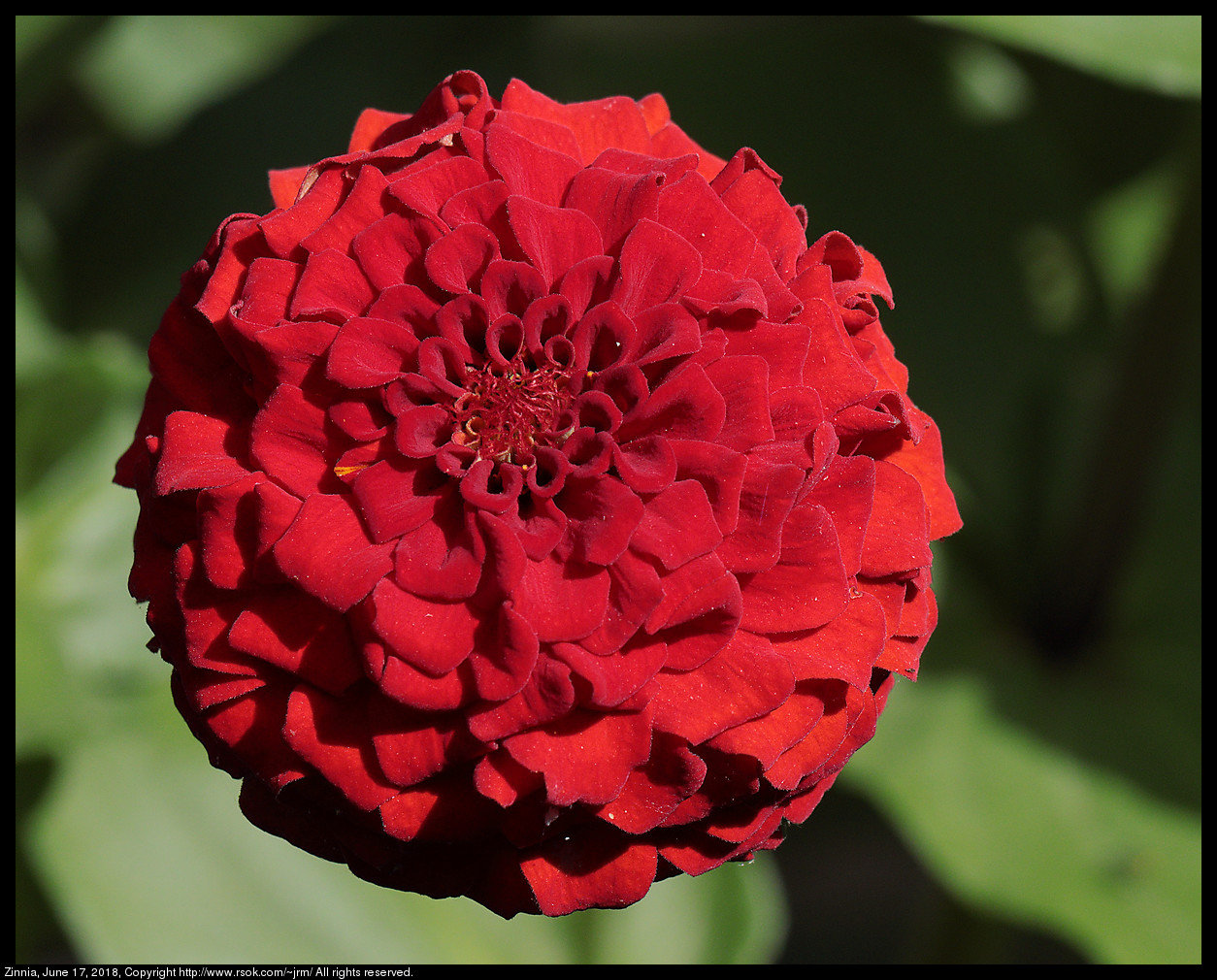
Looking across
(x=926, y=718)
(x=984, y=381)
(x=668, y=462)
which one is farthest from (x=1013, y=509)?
(x=668, y=462)

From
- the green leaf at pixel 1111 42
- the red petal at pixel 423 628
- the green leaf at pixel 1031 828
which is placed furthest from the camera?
the green leaf at pixel 1031 828

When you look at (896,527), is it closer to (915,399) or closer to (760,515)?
(760,515)

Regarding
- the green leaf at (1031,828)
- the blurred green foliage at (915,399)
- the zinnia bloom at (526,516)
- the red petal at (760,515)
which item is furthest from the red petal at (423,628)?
the green leaf at (1031,828)

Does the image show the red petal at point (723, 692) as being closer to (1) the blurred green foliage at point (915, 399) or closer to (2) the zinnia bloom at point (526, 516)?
(2) the zinnia bloom at point (526, 516)

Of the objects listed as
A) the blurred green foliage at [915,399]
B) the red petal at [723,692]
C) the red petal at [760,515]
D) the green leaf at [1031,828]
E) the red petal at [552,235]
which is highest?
the red petal at [552,235]

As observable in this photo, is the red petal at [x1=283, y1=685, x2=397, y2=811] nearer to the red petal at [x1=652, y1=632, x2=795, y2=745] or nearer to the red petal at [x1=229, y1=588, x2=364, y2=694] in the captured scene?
the red petal at [x1=229, y1=588, x2=364, y2=694]

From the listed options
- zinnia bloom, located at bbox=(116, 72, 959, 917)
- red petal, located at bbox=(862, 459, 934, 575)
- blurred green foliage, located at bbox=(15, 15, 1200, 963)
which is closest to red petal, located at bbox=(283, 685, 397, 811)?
zinnia bloom, located at bbox=(116, 72, 959, 917)

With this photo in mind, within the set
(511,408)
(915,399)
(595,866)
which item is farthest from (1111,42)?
(595,866)
